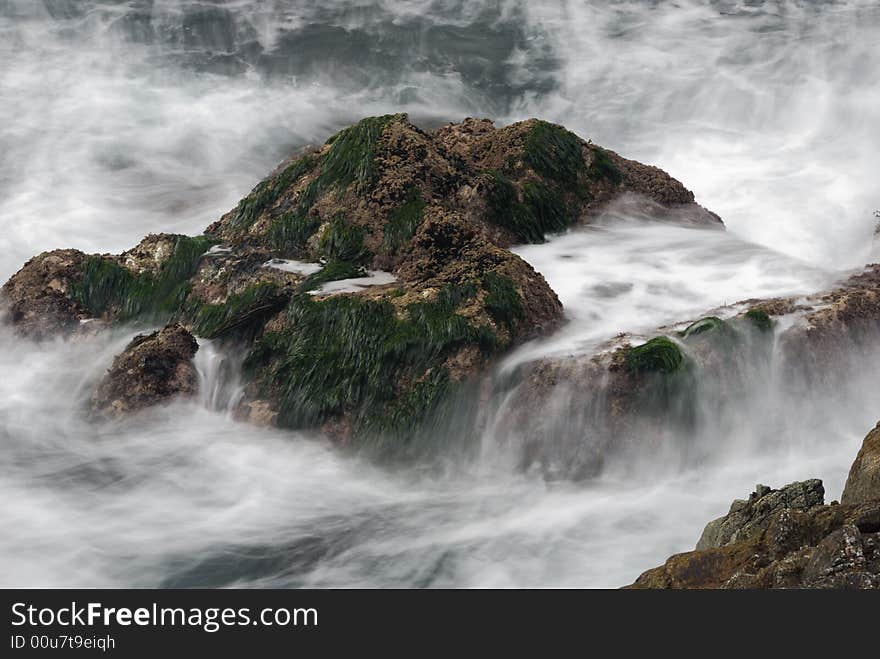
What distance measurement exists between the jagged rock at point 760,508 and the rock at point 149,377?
616 cm

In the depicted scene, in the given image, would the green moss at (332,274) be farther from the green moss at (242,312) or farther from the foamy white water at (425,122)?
the foamy white water at (425,122)

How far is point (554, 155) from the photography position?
48.0ft

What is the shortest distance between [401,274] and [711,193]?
8.36 m

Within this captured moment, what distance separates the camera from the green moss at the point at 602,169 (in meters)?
14.9

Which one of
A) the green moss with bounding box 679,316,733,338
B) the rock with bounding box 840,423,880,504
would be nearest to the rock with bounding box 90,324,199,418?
the green moss with bounding box 679,316,733,338

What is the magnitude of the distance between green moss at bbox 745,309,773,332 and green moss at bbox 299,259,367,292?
420cm

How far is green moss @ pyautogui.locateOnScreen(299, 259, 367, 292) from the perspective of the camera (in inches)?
495

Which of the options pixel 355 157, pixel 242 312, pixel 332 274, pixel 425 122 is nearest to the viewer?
pixel 242 312

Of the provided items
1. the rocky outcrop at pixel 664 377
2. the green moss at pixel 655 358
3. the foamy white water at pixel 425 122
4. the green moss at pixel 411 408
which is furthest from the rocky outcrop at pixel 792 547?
the green moss at pixel 411 408

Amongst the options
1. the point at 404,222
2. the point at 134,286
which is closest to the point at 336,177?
the point at 404,222

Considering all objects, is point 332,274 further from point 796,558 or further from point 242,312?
point 796,558

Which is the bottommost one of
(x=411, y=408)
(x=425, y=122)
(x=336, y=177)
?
(x=411, y=408)

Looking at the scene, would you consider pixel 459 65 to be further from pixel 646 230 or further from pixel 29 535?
pixel 29 535

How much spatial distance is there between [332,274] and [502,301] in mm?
2101
